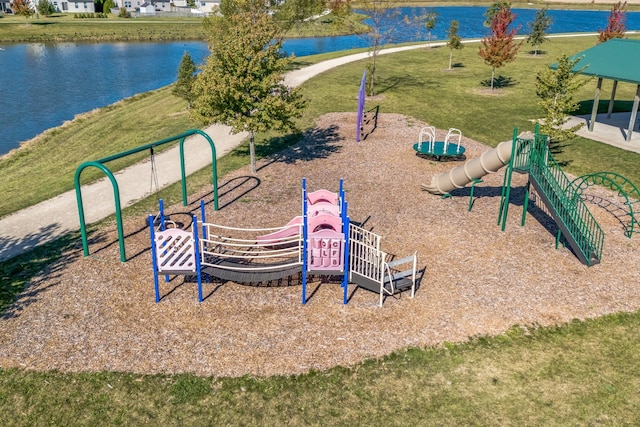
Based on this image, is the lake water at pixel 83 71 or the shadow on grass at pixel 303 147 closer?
the shadow on grass at pixel 303 147

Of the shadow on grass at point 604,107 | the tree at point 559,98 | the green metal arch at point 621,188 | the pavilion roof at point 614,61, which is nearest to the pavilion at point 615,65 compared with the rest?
the pavilion roof at point 614,61

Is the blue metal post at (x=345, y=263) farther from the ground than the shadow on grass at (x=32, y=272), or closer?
farther from the ground

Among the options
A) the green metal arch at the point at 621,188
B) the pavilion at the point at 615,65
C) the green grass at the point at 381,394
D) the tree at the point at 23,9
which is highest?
the tree at the point at 23,9

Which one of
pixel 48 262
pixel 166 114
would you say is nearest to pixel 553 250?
pixel 48 262

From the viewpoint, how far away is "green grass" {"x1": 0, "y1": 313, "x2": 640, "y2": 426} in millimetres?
9391

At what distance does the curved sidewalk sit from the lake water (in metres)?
10.1

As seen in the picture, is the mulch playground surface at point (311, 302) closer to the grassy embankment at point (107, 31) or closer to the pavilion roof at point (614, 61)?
the pavilion roof at point (614, 61)

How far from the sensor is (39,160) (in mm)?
Result: 27688

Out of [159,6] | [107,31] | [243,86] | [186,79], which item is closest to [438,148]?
[243,86]

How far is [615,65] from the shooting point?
84.4ft

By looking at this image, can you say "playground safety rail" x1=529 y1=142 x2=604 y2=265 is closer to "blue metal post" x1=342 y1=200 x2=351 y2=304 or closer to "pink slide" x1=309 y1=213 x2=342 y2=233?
"pink slide" x1=309 y1=213 x2=342 y2=233

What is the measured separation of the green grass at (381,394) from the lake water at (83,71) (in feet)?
78.3

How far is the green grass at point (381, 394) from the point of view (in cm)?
939

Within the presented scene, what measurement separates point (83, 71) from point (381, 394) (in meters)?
58.3
